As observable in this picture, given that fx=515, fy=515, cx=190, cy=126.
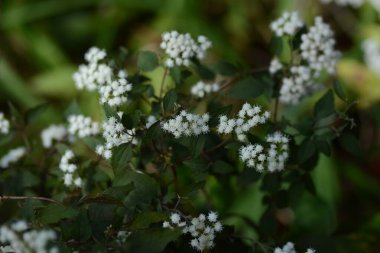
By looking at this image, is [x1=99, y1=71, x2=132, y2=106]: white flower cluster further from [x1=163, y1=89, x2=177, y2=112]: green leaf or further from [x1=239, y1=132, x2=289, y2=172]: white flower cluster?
[x1=239, y1=132, x2=289, y2=172]: white flower cluster

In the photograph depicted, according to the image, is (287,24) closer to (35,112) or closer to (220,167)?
(220,167)

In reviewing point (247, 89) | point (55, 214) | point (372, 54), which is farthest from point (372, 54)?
A: point (55, 214)

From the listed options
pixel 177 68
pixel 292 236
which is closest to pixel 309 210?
pixel 292 236

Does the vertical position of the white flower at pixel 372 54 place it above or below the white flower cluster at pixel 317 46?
above

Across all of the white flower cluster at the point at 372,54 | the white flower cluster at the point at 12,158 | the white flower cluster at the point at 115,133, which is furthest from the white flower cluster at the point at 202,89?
the white flower cluster at the point at 372,54

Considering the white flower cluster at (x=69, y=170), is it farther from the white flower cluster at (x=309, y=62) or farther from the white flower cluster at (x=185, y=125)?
the white flower cluster at (x=309, y=62)

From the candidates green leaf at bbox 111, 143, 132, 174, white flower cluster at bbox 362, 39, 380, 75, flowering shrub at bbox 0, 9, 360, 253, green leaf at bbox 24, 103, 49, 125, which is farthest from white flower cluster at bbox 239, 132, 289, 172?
white flower cluster at bbox 362, 39, 380, 75
